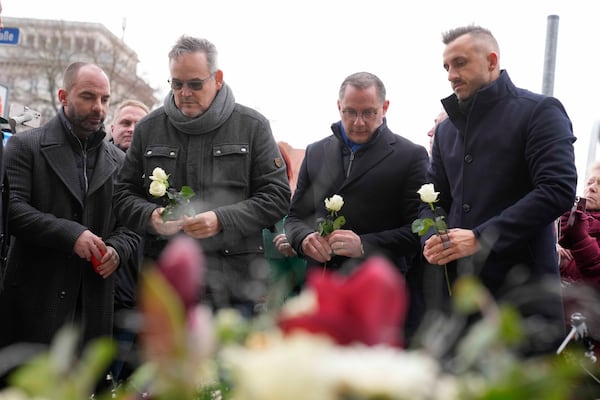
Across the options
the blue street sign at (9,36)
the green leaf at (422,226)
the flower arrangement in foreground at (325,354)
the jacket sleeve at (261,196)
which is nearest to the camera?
the flower arrangement in foreground at (325,354)

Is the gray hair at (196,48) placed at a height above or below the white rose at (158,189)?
above

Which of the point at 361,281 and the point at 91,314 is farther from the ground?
the point at 361,281

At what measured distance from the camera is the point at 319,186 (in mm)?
4160

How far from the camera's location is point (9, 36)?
675 cm

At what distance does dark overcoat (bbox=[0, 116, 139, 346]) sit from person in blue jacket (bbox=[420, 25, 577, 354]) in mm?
1838

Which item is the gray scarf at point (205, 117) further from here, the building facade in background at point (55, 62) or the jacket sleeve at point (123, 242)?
the building facade in background at point (55, 62)

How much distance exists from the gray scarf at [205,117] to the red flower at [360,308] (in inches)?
130

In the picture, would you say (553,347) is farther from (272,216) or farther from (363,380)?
(363,380)

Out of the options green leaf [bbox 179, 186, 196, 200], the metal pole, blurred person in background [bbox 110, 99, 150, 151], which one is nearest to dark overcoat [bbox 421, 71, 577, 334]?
green leaf [bbox 179, 186, 196, 200]

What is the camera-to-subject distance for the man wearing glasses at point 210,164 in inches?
147

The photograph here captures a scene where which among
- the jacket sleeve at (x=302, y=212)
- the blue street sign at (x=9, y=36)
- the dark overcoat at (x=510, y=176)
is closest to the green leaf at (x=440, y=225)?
the dark overcoat at (x=510, y=176)

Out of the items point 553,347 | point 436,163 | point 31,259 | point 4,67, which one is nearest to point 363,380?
point 553,347

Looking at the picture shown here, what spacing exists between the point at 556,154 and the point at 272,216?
1410mm

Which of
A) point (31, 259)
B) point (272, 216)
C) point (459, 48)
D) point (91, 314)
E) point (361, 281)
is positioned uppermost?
point (459, 48)
